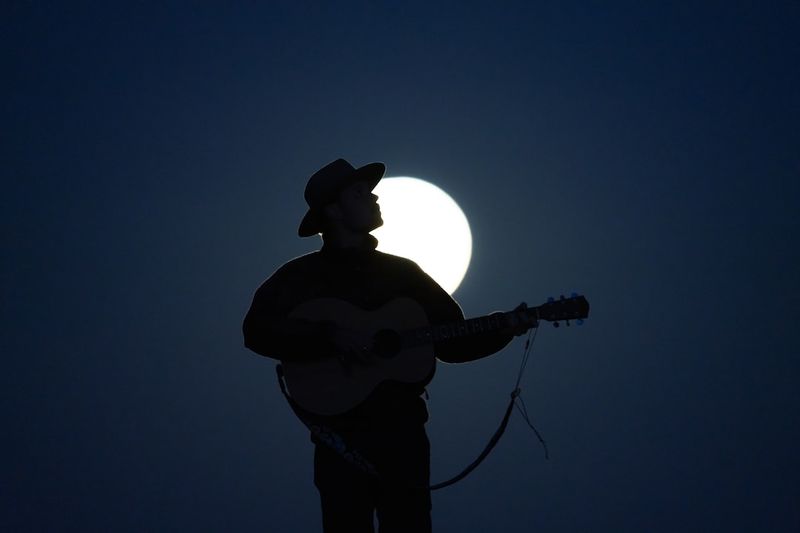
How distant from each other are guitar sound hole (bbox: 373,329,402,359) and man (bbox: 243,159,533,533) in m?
0.05

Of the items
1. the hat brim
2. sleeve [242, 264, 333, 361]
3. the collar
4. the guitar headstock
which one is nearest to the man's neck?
the collar

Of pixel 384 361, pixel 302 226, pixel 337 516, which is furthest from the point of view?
pixel 302 226

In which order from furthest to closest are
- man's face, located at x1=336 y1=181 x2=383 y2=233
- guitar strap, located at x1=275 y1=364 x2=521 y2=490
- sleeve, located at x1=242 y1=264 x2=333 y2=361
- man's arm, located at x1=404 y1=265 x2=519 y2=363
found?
1. man's face, located at x1=336 y1=181 x2=383 y2=233
2. man's arm, located at x1=404 y1=265 x2=519 y2=363
3. sleeve, located at x1=242 y1=264 x2=333 y2=361
4. guitar strap, located at x1=275 y1=364 x2=521 y2=490

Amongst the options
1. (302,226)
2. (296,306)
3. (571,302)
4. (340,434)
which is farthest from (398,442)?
(302,226)

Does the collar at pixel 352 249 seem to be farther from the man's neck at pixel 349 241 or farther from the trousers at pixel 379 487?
the trousers at pixel 379 487

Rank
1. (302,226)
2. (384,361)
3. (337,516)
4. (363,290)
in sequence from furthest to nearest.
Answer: (302,226) → (363,290) → (384,361) → (337,516)

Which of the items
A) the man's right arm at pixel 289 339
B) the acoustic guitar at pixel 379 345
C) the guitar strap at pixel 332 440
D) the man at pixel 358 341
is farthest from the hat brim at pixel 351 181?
the guitar strap at pixel 332 440

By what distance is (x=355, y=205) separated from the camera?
10.6 ft

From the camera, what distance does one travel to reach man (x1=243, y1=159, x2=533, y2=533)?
9.11ft

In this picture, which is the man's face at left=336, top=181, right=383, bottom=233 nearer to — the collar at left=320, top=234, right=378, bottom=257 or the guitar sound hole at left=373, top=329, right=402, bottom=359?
the collar at left=320, top=234, right=378, bottom=257

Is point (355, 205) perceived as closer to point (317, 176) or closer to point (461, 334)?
point (317, 176)

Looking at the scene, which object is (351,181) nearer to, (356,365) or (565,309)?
(356,365)

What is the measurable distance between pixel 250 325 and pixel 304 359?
0.90 ft

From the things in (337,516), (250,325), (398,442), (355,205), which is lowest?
(337,516)
